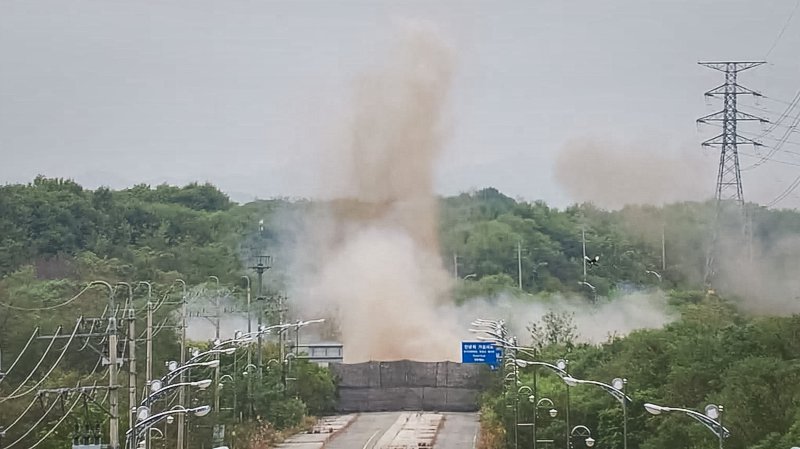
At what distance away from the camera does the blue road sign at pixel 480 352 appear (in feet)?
229

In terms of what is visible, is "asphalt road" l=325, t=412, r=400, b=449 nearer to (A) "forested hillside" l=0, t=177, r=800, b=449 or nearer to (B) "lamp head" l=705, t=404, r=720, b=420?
(A) "forested hillside" l=0, t=177, r=800, b=449

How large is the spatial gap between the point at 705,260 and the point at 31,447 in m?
32.1

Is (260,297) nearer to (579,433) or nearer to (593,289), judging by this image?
(593,289)

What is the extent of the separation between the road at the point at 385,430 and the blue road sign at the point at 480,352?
3.31 meters

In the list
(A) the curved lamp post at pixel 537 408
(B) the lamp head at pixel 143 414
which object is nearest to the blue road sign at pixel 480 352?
(A) the curved lamp post at pixel 537 408

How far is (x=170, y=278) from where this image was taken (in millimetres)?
83000

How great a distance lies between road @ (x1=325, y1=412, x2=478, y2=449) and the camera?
57.8 m

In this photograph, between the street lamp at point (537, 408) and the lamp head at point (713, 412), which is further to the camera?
the street lamp at point (537, 408)

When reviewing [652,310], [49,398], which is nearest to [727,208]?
[652,310]

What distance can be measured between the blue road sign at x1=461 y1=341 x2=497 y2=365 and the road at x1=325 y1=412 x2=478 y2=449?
331cm

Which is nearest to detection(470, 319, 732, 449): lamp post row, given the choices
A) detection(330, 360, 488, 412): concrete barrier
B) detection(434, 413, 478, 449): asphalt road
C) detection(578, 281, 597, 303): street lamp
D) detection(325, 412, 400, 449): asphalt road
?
detection(434, 413, 478, 449): asphalt road

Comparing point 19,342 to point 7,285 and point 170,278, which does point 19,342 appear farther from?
point 170,278

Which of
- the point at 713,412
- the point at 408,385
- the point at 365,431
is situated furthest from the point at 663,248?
the point at 713,412

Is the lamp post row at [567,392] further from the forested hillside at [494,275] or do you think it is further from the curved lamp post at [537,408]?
the forested hillside at [494,275]
